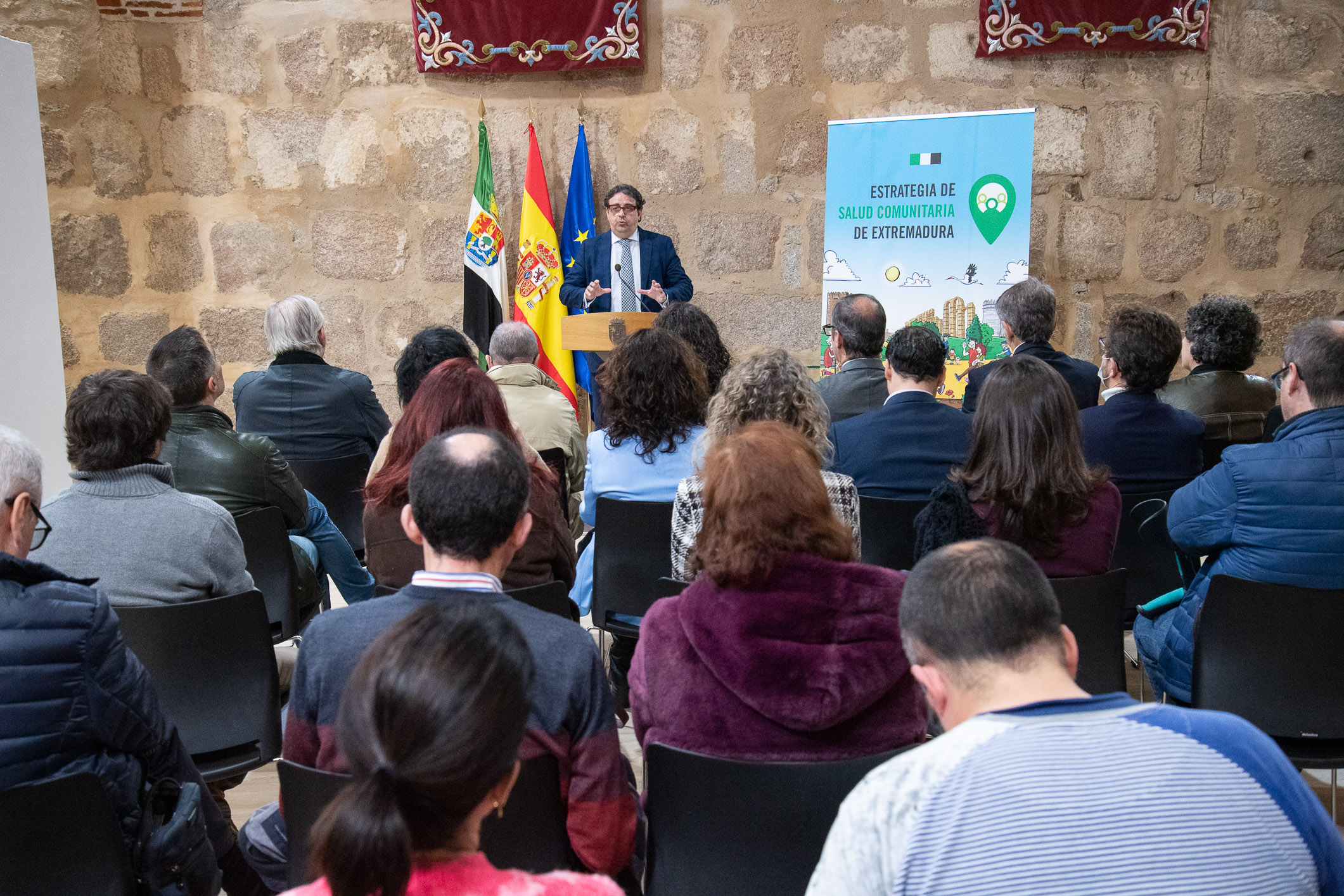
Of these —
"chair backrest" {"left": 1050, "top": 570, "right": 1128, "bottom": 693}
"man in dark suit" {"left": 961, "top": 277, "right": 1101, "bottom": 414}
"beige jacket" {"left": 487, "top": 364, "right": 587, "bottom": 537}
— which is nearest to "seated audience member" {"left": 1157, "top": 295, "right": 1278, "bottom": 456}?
"man in dark suit" {"left": 961, "top": 277, "right": 1101, "bottom": 414}

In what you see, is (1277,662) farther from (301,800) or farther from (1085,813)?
(301,800)

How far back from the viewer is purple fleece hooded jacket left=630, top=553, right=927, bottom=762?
1.57m

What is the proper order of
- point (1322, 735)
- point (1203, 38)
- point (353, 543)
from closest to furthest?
point (1322, 735), point (353, 543), point (1203, 38)

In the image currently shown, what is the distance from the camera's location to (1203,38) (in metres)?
5.58

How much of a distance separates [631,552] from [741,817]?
53.5 inches

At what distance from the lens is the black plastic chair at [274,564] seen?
9.32 feet

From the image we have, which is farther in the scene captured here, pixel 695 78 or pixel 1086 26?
pixel 695 78

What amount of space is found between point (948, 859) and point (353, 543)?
3064 millimetres

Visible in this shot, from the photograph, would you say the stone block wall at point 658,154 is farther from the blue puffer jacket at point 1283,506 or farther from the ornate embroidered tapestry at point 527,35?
the blue puffer jacket at point 1283,506

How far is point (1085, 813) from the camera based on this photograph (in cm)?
97

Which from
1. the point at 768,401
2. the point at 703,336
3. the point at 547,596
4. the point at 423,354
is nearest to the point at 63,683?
the point at 547,596

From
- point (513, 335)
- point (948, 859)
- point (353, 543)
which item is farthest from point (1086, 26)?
point (948, 859)

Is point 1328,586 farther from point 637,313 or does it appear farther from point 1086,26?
point 1086,26

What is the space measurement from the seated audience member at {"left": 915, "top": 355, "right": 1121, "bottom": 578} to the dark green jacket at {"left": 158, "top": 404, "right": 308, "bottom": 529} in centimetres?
176
